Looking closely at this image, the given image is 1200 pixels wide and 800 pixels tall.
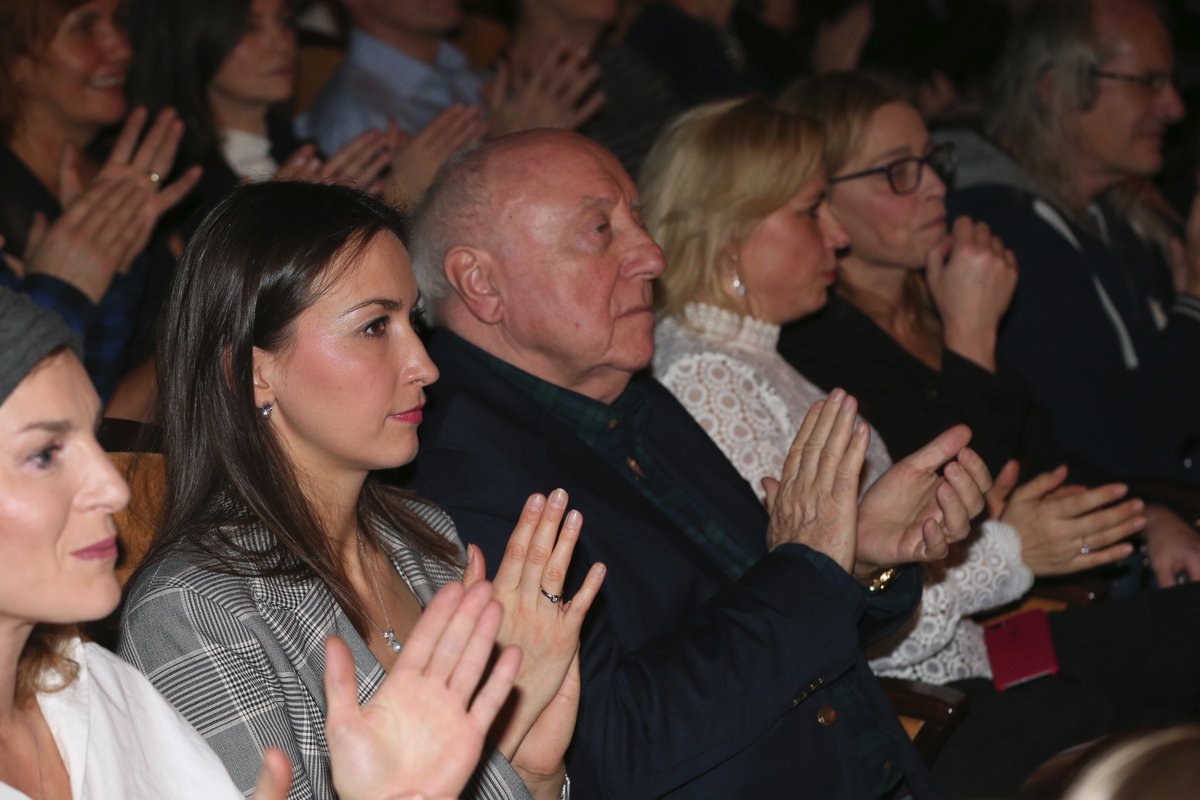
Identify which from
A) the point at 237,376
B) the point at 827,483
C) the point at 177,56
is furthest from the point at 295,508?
the point at 177,56

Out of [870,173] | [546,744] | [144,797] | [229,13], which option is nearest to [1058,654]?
[870,173]

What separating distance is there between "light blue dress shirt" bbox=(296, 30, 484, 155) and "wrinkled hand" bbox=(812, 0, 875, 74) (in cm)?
154

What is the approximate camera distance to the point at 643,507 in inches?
79.2

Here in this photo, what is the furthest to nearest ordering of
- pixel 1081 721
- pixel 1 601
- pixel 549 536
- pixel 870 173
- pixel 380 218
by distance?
pixel 870 173 < pixel 1081 721 < pixel 380 218 < pixel 549 536 < pixel 1 601

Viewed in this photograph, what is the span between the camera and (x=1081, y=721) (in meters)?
2.40

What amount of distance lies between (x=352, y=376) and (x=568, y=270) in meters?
0.53

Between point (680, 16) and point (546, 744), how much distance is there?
332 cm

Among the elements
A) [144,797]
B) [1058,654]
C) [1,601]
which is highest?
[1,601]

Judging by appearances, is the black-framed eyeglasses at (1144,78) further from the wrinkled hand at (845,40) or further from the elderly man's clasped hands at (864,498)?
the elderly man's clasped hands at (864,498)

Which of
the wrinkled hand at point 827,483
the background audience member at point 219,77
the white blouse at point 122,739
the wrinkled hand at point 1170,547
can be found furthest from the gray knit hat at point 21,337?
the wrinkled hand at point 1170,547

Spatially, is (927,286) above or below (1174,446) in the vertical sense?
above

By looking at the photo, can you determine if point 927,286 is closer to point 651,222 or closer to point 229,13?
point 651,222

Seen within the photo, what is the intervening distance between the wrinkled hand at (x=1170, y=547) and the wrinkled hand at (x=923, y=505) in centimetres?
94

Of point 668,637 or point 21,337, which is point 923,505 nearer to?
point 668,637
